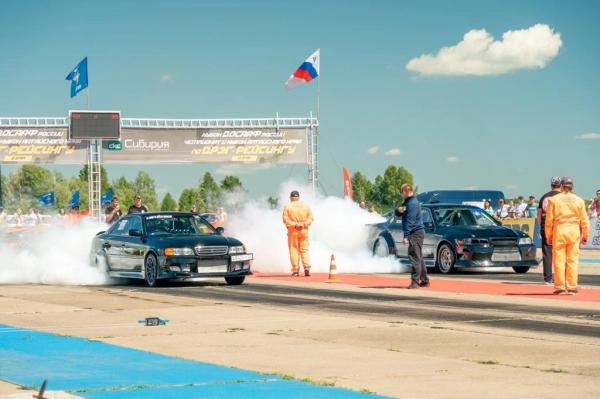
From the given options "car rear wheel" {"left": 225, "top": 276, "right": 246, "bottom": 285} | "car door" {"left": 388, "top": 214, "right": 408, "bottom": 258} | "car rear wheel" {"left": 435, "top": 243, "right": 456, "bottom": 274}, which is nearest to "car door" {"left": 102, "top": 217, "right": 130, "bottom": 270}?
"car rear wheel" {"left": 225, "top": 276, "right": 246, "bottom": 285}

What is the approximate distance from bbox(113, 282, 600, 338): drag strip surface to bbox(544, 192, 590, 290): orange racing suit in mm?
1491

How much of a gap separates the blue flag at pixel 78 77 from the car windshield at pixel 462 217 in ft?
111

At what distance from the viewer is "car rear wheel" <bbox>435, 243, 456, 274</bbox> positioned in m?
24.5

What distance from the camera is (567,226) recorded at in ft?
56.1

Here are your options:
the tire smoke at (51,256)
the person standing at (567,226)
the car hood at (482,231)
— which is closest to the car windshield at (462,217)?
the car hood at (482,231)

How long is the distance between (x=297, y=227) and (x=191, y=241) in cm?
355

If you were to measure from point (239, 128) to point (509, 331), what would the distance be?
4789cm

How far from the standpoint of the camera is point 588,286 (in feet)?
66.8

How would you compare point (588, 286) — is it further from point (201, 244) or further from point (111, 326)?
point (111, 326)

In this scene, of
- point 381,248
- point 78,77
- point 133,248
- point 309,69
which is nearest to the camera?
point 133,248

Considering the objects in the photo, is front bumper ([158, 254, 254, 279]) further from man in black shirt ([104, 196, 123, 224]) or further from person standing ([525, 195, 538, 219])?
person standing ([525, 195, 538, 219])

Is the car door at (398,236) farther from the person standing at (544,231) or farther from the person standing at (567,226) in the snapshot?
the person standing at (567,226)

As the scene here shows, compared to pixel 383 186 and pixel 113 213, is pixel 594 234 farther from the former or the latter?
pixel 383 186

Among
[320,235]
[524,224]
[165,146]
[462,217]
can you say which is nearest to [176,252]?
[462,217]
